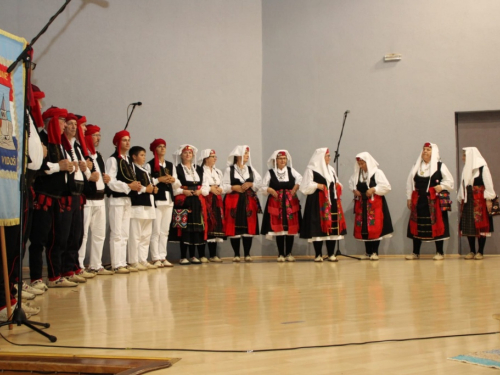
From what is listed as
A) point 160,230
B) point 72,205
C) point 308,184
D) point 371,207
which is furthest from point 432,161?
point 72,205

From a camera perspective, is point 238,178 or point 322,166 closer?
point 322,166

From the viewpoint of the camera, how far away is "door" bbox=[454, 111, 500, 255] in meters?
9.04

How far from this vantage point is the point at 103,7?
856 cm

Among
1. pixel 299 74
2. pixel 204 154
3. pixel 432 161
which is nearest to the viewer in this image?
pixel 432 161

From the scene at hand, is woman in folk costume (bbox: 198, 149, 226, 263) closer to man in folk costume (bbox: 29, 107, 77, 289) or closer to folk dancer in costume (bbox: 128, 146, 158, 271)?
folk dancer in costume (bbox: 128, 146, 158, 271)

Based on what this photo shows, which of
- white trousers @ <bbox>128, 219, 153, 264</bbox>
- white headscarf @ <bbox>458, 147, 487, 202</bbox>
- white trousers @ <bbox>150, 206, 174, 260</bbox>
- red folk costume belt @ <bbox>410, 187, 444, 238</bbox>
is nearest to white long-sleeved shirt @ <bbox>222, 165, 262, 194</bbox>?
white trousers @ <bbox>150, 206, 174, 260</bbox>

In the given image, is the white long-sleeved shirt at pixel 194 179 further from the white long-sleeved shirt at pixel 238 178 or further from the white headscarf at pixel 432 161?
the white headscarf at pixel 432 161

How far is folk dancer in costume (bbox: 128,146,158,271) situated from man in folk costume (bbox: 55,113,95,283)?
123cm

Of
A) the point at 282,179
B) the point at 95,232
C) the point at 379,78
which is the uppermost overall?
the point at 379,78

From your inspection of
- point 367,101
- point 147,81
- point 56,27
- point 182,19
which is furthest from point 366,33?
point 56,27

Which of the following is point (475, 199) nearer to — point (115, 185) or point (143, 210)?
point (143, 210)

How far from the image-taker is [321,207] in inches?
320

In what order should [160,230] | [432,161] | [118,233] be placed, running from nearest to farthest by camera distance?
[118,233] < [160,230] < [432,161]

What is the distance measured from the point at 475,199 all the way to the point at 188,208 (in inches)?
151
